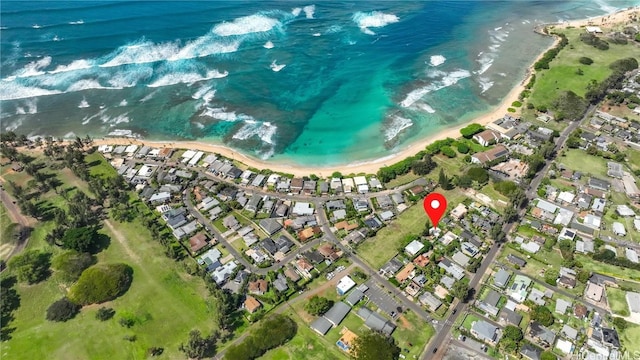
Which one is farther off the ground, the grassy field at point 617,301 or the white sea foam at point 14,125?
the white sea foam at point 14,125

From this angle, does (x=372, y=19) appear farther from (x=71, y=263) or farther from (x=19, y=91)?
(x=71, y=263)

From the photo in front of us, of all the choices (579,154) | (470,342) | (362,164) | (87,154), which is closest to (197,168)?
(87,154)

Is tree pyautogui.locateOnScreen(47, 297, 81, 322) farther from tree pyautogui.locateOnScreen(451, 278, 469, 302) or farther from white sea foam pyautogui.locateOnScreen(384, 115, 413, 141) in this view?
white sea foam pyautogui.locateOnScreen(384, 115, 413, 141)

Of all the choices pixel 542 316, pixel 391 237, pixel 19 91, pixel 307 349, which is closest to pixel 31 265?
pixel 307 349

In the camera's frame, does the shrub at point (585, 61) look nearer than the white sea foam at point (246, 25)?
Yes

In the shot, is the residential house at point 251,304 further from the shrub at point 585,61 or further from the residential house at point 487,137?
the shrub at point 585,61

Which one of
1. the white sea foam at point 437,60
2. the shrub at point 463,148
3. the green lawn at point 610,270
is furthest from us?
the white sea foam at point 437,60

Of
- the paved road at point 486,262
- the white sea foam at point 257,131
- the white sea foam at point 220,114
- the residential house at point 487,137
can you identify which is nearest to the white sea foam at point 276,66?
the white sea foam at point 220,114
